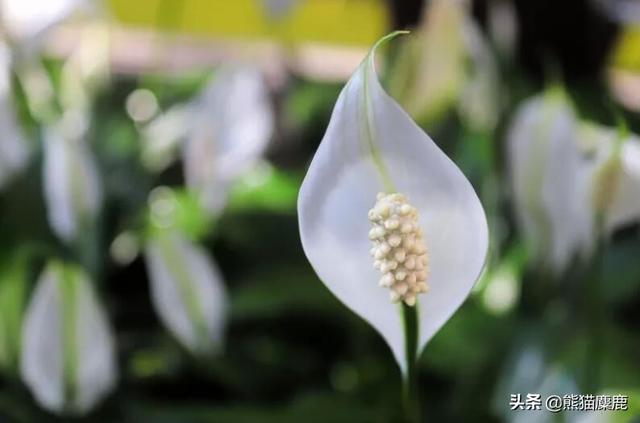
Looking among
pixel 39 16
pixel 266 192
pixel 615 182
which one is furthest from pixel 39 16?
pixel 615 182

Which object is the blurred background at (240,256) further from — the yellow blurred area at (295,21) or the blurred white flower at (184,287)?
the yellow blurred area at (295,21)

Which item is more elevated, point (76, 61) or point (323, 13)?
point (76, 61)

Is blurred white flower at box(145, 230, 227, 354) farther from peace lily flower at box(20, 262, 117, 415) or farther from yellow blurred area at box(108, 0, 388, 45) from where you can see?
yellow blurred area at box(108, 0, 388, 45)

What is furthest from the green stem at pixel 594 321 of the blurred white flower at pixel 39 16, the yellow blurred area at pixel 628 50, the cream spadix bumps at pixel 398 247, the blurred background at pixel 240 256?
the yellow blurred area at pixel 628 50

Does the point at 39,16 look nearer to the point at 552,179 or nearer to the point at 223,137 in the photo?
the point at 223,137

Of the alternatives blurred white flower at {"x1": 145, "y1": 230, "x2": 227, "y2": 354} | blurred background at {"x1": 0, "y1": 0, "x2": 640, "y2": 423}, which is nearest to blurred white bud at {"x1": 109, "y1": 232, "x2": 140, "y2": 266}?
blurred background at {"x1": 0, "y1": 0, "x2": 640, "y2": 423}

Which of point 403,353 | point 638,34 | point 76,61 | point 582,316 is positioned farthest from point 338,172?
point 638,34

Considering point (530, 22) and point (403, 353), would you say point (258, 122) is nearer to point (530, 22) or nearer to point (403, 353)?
point (403, 353)
